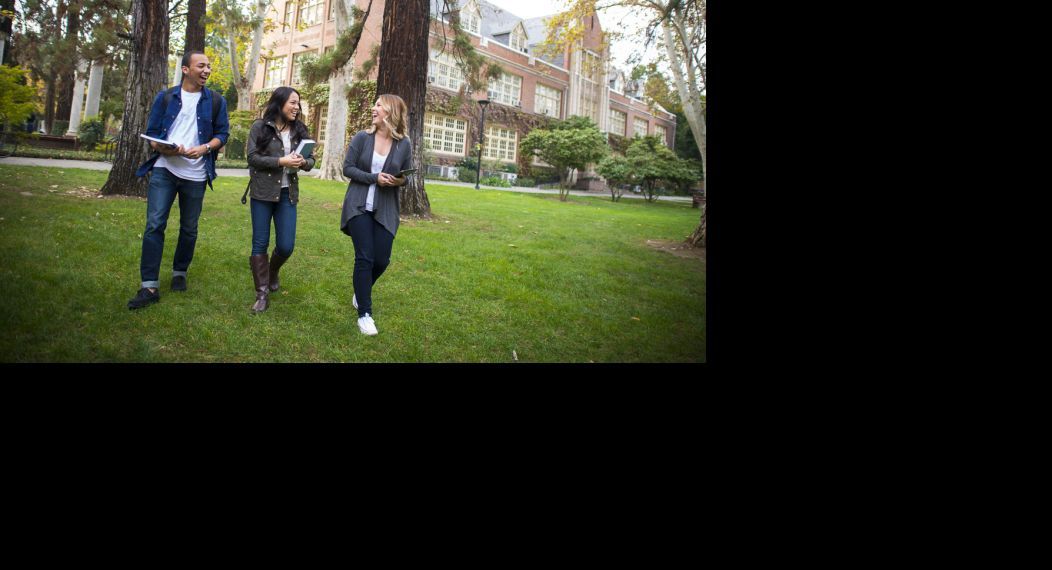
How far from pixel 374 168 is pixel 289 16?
1.00 metres

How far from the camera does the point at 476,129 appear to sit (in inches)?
142

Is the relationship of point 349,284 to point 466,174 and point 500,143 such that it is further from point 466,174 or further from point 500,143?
point 500,143

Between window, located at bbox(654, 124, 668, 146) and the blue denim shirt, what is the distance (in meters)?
2.24

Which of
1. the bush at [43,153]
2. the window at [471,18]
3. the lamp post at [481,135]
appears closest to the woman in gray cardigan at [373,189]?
the lamp post at [481,135]

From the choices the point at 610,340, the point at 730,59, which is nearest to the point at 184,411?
the point at 610,340

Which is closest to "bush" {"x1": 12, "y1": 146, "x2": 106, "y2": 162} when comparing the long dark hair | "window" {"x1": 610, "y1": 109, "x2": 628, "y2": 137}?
the long dark hair

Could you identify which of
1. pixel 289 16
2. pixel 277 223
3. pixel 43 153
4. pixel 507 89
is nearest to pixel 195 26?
pixel 289 16

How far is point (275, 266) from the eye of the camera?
2814 mm

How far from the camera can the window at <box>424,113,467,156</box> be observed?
3.42 metres

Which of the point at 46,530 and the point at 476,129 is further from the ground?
the point at 476,129

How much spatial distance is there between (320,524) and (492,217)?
2009 millimetres

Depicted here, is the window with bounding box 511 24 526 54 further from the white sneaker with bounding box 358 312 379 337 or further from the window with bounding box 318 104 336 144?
the white sneaker with bounding box 358 312 379 337

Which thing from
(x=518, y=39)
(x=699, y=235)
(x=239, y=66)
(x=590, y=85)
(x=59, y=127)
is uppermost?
(x=518, y=39)

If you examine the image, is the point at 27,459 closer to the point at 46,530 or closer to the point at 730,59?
the point at 46,530
